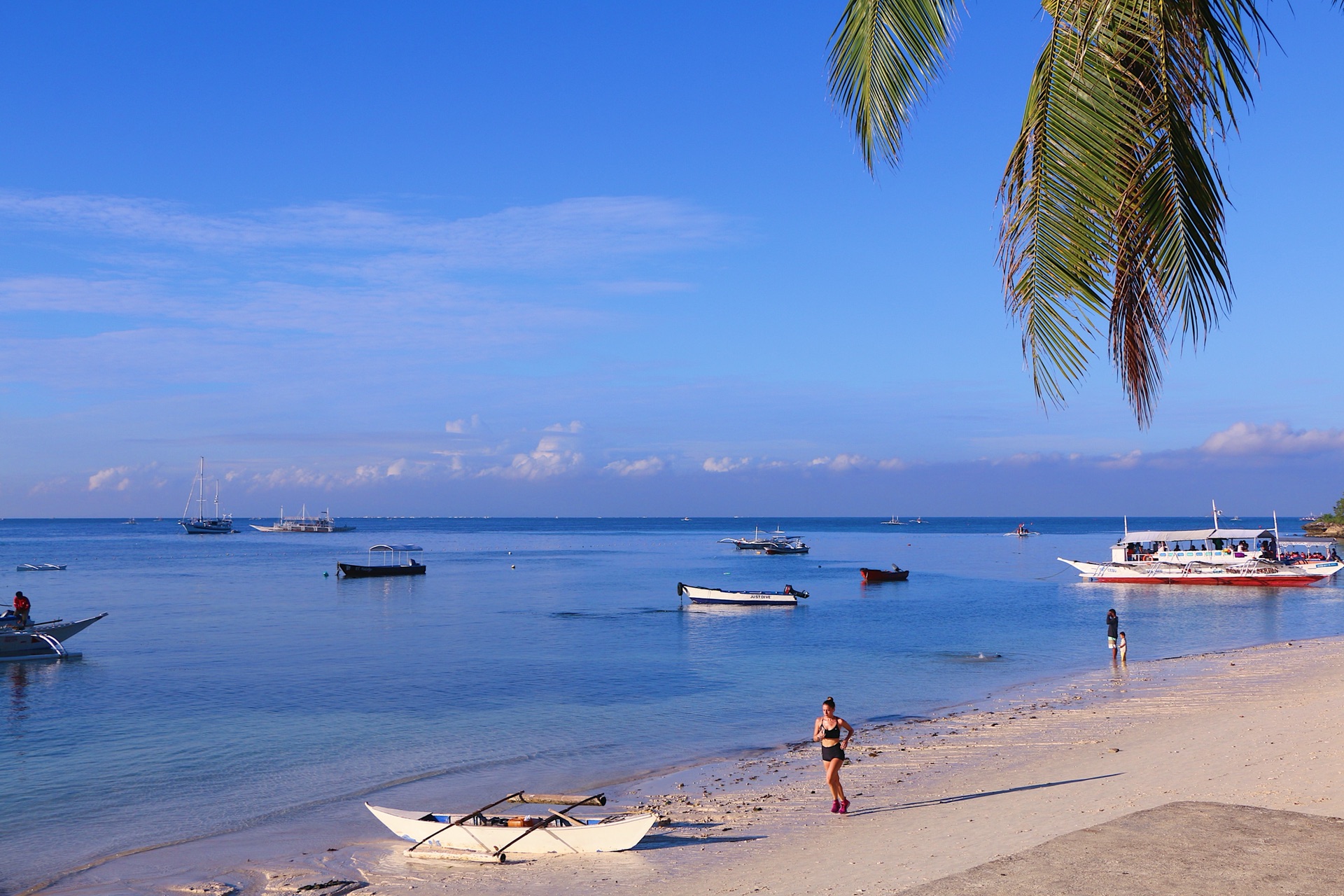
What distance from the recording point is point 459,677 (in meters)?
34.9

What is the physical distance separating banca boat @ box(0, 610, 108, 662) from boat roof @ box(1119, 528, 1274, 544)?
63.8 m

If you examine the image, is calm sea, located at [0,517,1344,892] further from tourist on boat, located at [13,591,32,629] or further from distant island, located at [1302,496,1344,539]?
distant island, located at [1302,496,1344,539]

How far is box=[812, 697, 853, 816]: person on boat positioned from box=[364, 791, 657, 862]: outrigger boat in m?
2.90

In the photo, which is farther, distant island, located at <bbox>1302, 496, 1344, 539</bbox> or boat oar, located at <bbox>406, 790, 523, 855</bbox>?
distant island, located at <bbox>1302, 496, 1344, 539</bbox>

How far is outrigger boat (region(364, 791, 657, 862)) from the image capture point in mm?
13625

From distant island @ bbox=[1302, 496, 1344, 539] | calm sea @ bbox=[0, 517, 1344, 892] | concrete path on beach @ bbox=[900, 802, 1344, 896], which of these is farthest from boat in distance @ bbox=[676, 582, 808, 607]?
distant island @ bbox=[1302, 496, 1344, 539]

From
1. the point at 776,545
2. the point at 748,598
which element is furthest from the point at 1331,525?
the point at 748,598

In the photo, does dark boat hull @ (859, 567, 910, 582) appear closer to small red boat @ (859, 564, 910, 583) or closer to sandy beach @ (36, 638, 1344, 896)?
small red boat @ (859, 564, 910, 583)

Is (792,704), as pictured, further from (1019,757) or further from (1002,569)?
(1002,569)

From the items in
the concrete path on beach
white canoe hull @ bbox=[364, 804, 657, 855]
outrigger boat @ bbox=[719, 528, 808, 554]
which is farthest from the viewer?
outrigger boat @ bbox=[719, 528, 808, 554]

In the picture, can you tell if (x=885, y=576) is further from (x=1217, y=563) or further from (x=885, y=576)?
(x=1217, y=563)

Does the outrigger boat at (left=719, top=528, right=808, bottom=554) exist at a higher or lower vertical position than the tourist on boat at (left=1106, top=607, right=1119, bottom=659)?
lower

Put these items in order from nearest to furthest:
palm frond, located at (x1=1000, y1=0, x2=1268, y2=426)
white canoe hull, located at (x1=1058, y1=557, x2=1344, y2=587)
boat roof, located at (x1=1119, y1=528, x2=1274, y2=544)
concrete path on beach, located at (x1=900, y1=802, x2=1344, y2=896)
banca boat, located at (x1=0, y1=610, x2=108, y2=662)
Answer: palm frond, located at (x1=1000, y1=0, x2=1268, y2=426) → concrete path on beach, located at (x1=900, y1=802, x2=1344, y2=896) → banca boat, located at (x1=0, y1=610, x2=108, y2=662) → white canoe hull, located at (x1=1058, y1=557, x2=1344, y2=587) → boat roof, located at (x1=1119, y1=528, x2=1274, y2=544)

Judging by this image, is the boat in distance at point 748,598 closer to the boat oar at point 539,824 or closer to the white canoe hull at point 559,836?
the boat oar at point 539,824
